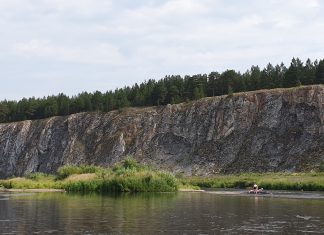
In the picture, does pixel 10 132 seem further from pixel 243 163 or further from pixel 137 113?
pixel 243 163

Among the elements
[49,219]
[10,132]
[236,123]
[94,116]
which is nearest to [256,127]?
[236,123]

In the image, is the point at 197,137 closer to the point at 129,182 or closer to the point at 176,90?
the point at 176,90

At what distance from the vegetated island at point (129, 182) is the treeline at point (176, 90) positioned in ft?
143

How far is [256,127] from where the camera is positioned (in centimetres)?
11931

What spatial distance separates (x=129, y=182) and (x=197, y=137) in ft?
181

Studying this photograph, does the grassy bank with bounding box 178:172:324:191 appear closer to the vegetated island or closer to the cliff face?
the vegetated island

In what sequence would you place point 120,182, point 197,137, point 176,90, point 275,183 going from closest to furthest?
point 120,182, point 275,183, point 197,137, point 176,90

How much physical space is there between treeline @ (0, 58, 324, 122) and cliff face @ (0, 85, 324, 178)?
25.7ft

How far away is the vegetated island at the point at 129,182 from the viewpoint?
72688 mm

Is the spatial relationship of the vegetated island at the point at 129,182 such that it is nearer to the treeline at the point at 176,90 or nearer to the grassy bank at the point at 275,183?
the grassy bank at the point at 275,183

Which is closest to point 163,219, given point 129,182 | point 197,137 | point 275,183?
point 129,182

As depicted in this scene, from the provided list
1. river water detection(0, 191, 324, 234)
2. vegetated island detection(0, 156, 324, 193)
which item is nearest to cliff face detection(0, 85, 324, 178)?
vegetated island detection(0, 156, 324, 193)

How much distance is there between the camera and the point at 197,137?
126 meters

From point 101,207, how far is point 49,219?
9.49 m
